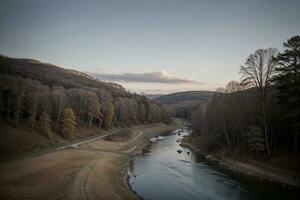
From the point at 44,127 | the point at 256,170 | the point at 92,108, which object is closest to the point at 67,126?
the point at 44,127

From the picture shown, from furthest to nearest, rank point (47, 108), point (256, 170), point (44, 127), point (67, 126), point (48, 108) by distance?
point (48, 108) → point (47, 108) → point (67, 126) → point (44, 127) → point (256, 170)

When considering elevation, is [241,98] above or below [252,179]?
above

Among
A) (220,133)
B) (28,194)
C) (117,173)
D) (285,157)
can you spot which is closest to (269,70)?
(285,157)

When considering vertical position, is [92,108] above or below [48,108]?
below

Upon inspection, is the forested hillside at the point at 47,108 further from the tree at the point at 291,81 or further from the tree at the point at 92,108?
the tree at the point at 291,81

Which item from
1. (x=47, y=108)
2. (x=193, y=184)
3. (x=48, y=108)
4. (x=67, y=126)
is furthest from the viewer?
(x=48, y=108)

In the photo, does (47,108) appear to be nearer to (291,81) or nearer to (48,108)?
(48,108)

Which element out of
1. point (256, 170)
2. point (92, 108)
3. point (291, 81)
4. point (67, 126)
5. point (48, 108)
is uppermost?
point (291, 81)

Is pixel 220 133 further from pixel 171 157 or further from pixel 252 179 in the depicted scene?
pixel 252 179

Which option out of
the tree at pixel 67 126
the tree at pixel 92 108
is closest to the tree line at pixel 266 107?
the tree at pixel 67 126
